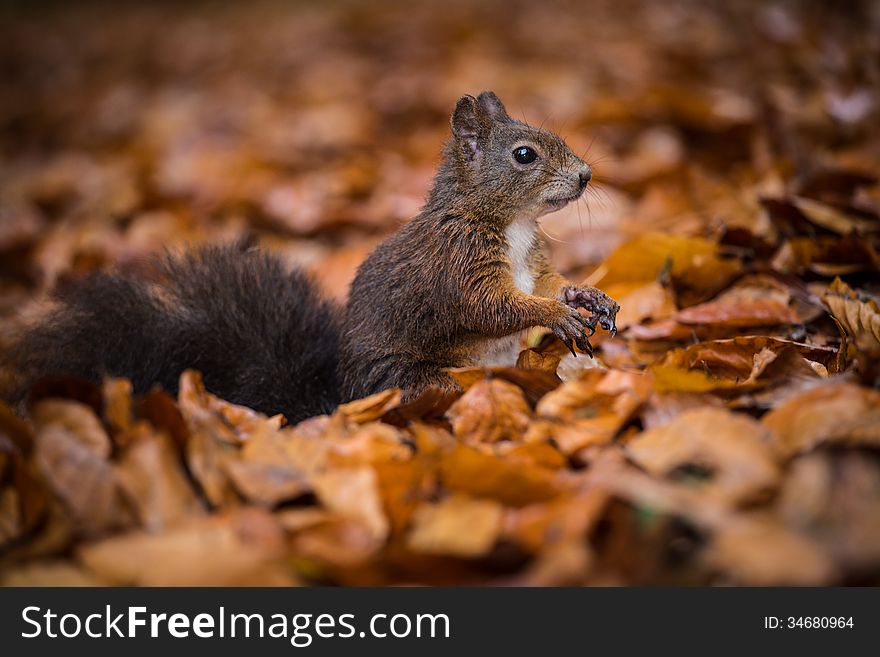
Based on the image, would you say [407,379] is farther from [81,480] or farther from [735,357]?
[81,480]

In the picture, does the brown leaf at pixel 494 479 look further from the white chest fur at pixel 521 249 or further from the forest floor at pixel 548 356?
the white chest fur at pixel 521 249

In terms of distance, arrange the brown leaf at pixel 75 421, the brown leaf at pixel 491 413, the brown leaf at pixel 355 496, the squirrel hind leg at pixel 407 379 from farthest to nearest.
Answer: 1. the squirrel hind leg at pixel 407 379
2. the brown leaf at pixel 491 413
3. the brown leaf at pixel 75 421
4. the brown leaf at pixel 355 496

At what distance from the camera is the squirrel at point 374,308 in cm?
241

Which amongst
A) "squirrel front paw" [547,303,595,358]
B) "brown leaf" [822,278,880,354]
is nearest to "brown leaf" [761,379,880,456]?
"brown leaf" [822,278,880,354]

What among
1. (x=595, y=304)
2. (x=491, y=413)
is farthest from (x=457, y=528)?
→ (x=595, y=304)

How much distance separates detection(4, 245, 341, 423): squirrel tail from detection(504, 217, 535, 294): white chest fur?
23.3 inches

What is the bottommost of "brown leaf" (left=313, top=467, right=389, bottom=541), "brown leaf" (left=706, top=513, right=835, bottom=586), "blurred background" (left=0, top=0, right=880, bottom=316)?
"brown leaf" (left=706, top=513, right=835, bottom=586)

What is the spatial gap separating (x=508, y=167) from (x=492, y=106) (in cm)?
27

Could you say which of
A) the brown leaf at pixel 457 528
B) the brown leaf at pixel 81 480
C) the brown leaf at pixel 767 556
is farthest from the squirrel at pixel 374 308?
the brown leaf at pixel 767 556

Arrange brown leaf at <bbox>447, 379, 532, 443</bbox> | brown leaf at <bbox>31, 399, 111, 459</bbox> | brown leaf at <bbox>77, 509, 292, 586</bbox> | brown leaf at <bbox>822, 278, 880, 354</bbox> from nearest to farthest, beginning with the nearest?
1. brown leaf at <bbox>77, 509, 292, 586</bbox>
2. brown leaf at <bbox>31, 399, 111, 459</bbox>
3. brown leaf at <bbox>447, 379, 532, 443</bbox>
4. brown leaf at <bbox>822, 278, 880, 354</bbox>

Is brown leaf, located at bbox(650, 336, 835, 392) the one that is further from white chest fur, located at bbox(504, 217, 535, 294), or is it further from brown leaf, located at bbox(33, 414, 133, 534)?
brown leaf, located at bbox(33, 414, 133, 534)

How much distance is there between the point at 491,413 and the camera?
2.03m

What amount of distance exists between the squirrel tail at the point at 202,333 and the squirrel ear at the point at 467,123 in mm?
680

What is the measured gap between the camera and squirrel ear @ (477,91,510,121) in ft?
9.16
